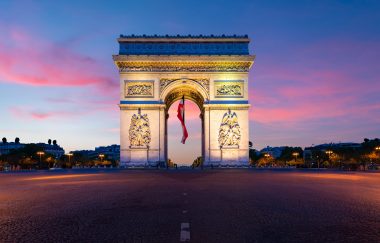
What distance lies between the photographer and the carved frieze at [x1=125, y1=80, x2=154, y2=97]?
1710 inches

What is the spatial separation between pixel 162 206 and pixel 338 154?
82.5 m

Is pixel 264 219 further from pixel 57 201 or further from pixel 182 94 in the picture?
pixel 182 94

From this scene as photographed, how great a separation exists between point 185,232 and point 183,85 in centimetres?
3807

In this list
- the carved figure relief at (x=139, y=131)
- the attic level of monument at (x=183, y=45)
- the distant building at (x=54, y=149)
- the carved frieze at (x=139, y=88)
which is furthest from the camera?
the distant building at (x=54, y=149)

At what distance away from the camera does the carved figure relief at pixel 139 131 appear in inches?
1687

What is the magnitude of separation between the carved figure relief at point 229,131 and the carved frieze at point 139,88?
8991mm

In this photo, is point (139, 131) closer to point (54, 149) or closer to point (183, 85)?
point (183, 85)

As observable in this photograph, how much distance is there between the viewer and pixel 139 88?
43.5 metres

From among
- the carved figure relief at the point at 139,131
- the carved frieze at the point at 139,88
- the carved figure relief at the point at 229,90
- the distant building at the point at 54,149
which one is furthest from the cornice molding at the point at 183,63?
the distant building at the point at 54,149

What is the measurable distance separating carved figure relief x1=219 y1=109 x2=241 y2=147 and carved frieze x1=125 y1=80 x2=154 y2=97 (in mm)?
8991

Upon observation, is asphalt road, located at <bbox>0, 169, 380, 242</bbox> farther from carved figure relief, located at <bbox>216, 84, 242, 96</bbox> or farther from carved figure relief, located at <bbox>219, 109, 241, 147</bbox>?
carved figure relief, located at <bbox>216, 84, 242, 96</bbox>

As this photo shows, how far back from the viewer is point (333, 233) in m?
6.28

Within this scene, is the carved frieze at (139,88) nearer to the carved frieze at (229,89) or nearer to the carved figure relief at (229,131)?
the carved frieze at (229,89)

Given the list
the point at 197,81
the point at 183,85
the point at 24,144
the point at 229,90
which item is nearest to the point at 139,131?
the point at 183,85
